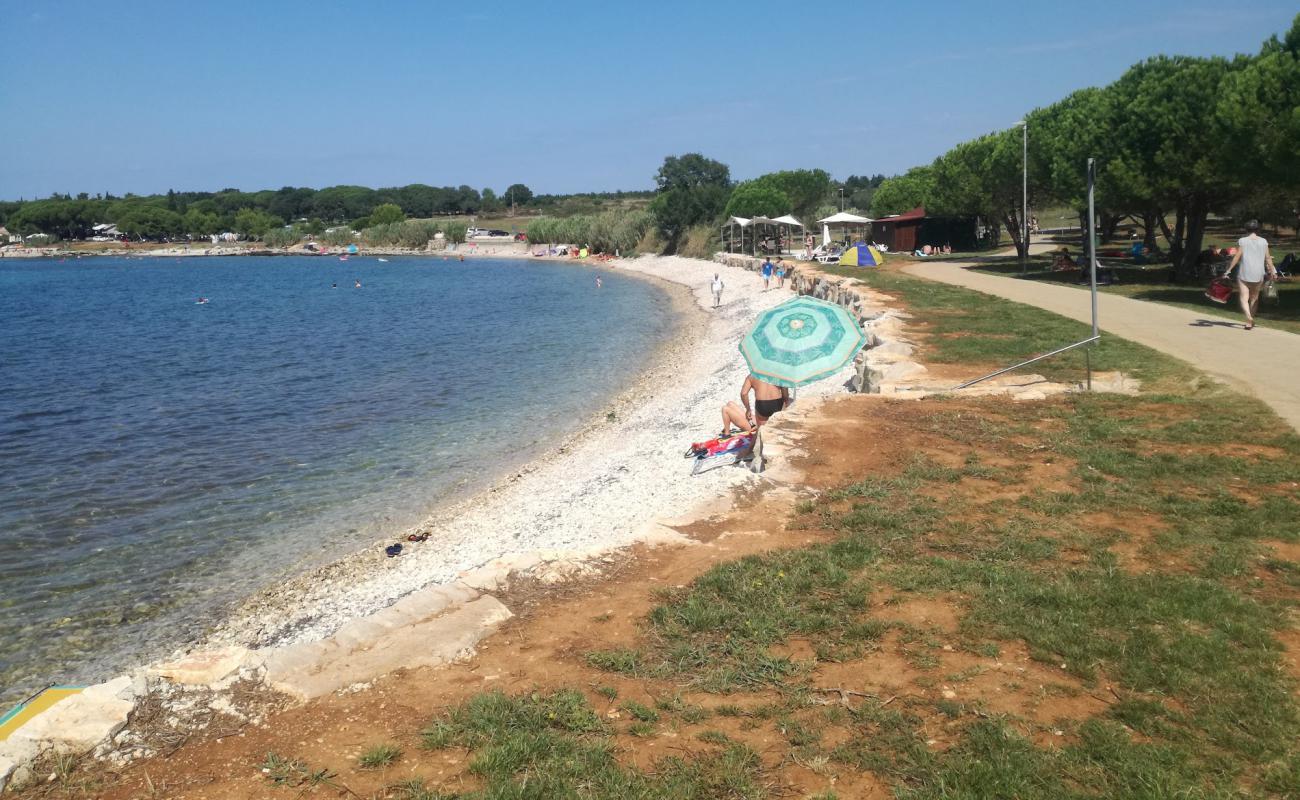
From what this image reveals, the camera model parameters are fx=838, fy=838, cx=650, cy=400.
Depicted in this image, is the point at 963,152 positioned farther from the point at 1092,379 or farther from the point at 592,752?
the point at 592,752

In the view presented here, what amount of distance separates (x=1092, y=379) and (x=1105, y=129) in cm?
1689

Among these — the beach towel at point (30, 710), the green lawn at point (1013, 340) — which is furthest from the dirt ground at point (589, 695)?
the green lawn at point (1013, 340)

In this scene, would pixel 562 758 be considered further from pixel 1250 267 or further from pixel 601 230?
pixel 601 230

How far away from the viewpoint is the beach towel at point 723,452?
35.0 feet

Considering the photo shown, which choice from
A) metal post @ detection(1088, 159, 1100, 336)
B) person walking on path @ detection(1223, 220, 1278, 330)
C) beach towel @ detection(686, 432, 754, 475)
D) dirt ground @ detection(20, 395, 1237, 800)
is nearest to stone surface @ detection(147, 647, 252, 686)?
dirt ground @ detection(20, 395, 1237, 800)

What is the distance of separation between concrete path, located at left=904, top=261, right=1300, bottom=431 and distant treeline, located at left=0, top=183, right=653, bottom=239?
140 meters

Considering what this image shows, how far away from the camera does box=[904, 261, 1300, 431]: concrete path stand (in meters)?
10.6

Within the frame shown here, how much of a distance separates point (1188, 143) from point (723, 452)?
18.2 metres

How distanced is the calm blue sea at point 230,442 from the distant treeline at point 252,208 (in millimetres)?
125576

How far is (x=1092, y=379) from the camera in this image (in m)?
11.4

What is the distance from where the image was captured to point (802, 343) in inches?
372

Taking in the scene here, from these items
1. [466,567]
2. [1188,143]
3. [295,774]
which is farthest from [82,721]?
[1188,143]

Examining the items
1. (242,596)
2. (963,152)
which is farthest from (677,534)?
(963,152)

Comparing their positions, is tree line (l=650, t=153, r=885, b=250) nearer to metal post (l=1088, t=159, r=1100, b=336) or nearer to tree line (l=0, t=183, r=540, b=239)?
metal post (l=1088, t=159, r=1100, b=336)
